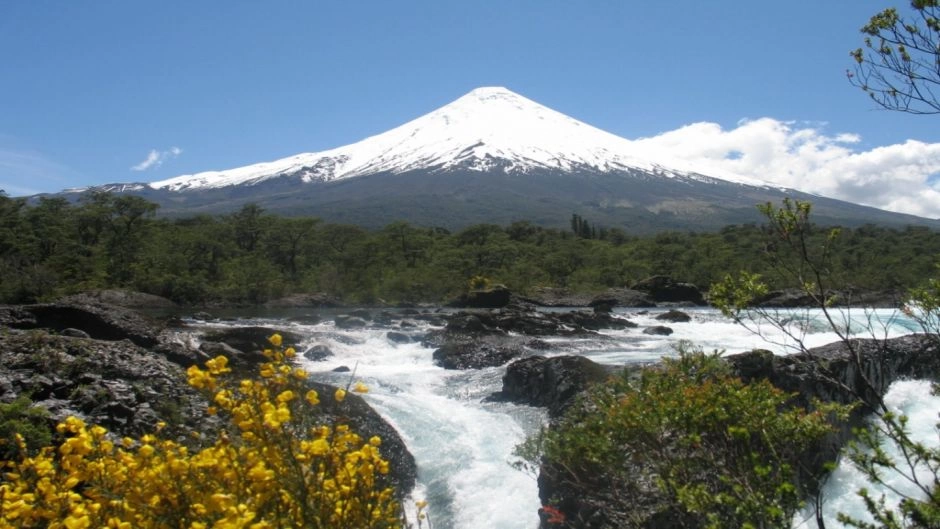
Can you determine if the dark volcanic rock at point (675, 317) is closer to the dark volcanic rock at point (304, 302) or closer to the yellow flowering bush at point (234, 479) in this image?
the dark volcanic rock at point (304, 302)

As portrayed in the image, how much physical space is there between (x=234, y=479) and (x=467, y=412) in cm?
923

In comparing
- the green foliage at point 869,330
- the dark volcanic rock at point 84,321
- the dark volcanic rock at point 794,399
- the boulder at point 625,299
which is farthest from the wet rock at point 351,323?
the green foliage at point 869,330

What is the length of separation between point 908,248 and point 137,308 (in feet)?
192

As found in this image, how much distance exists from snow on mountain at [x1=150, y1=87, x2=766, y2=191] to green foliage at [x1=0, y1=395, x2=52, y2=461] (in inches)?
5520

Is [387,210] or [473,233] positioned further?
[387,210]

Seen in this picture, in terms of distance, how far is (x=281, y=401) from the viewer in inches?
88.1

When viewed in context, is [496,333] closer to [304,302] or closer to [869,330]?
[869,330]

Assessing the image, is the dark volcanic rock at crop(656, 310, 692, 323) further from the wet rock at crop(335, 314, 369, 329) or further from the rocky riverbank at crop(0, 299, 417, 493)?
the rocky riverbank at crop(0, 299, 417, 493)

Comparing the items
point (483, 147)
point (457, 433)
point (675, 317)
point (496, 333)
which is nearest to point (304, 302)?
point (496, 333)

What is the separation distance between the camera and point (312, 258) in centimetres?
4822

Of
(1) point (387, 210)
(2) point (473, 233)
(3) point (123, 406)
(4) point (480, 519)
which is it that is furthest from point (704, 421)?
(1) point (387, 210)

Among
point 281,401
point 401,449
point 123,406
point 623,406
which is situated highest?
point 281,401

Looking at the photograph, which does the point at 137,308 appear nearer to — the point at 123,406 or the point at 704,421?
the point at 123,406

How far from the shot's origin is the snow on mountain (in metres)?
153
